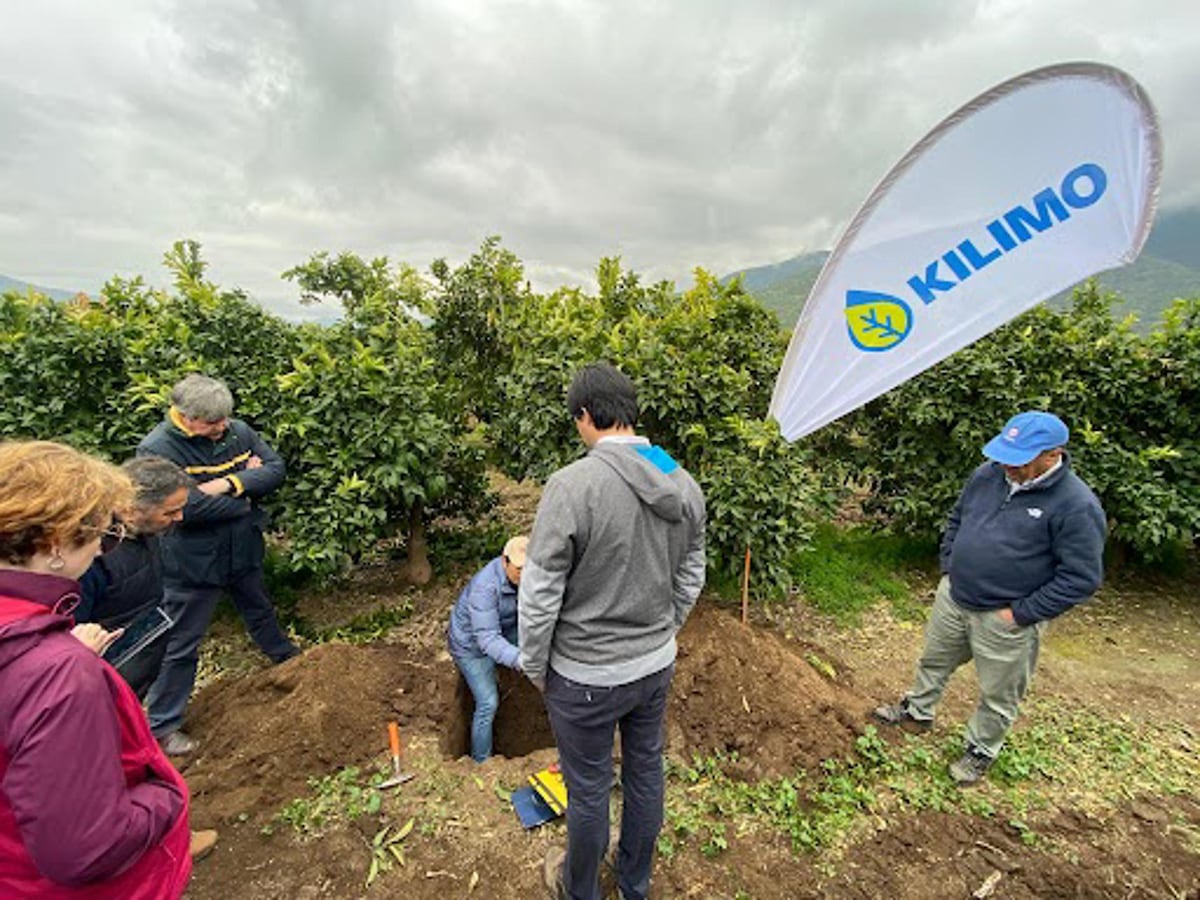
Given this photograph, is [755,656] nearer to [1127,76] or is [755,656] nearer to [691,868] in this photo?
[691,868]

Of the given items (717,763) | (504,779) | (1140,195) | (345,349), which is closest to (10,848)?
(504,779)

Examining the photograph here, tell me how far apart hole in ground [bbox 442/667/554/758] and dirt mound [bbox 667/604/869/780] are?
1.04 meters

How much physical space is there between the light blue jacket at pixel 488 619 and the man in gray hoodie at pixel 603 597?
102 centimetres

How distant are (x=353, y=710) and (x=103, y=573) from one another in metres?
1.56

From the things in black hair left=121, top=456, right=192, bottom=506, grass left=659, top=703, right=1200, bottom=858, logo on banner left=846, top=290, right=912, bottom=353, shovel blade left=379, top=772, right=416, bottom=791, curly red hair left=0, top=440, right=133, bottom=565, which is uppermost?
logo on banner left=846, top=290, right=912, bottom=353

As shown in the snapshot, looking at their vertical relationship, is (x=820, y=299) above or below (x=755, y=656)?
above

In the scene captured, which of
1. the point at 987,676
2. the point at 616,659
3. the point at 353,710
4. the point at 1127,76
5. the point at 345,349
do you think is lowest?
the point at 353,710

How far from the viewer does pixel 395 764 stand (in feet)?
10.7

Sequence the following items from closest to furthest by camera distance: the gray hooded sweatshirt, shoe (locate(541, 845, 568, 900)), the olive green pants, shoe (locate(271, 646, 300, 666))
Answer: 1. the gray hooded sweatshirt
2. shoe (locate(541, 845, 568, 900))
3. the olive green pants
4. shoe (locate(271, 646, 300, 666))

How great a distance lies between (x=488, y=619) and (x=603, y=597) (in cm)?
153

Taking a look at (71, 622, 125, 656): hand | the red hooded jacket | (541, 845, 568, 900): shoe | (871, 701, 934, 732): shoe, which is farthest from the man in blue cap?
(71, 622, 125, 656): hand

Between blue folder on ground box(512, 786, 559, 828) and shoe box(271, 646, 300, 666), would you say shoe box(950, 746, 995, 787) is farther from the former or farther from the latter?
shoe box(271, 646, 300, 666)

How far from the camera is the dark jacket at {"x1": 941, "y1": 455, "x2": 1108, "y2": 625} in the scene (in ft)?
9.42

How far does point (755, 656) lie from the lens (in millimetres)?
4016
